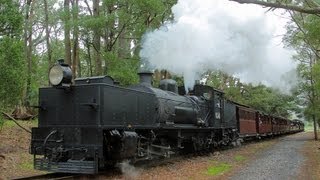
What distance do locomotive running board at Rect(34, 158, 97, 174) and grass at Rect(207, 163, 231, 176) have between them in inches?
159

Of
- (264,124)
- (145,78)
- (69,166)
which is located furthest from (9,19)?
(264,124)

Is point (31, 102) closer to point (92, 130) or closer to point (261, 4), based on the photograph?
point (92, 130)

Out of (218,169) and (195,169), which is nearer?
(195,169)

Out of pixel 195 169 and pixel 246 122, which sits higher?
pixel 246 122

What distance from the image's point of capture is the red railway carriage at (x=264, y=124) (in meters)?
32.4

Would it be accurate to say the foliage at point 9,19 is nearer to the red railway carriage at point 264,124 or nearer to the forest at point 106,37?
the forest at point 106,37

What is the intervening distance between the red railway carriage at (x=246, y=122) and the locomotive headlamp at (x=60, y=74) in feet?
52.6

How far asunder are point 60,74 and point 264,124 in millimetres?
26298

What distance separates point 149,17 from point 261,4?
46.1 feet

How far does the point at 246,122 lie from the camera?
27.7 metres

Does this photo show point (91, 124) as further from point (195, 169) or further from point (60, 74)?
point (195, 169)

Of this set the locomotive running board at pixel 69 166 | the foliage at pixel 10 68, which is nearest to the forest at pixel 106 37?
the foliage at pixel 10 68

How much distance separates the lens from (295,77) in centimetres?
Result: 3706

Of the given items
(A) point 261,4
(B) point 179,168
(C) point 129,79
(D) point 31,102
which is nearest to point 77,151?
(B) point 179,168
